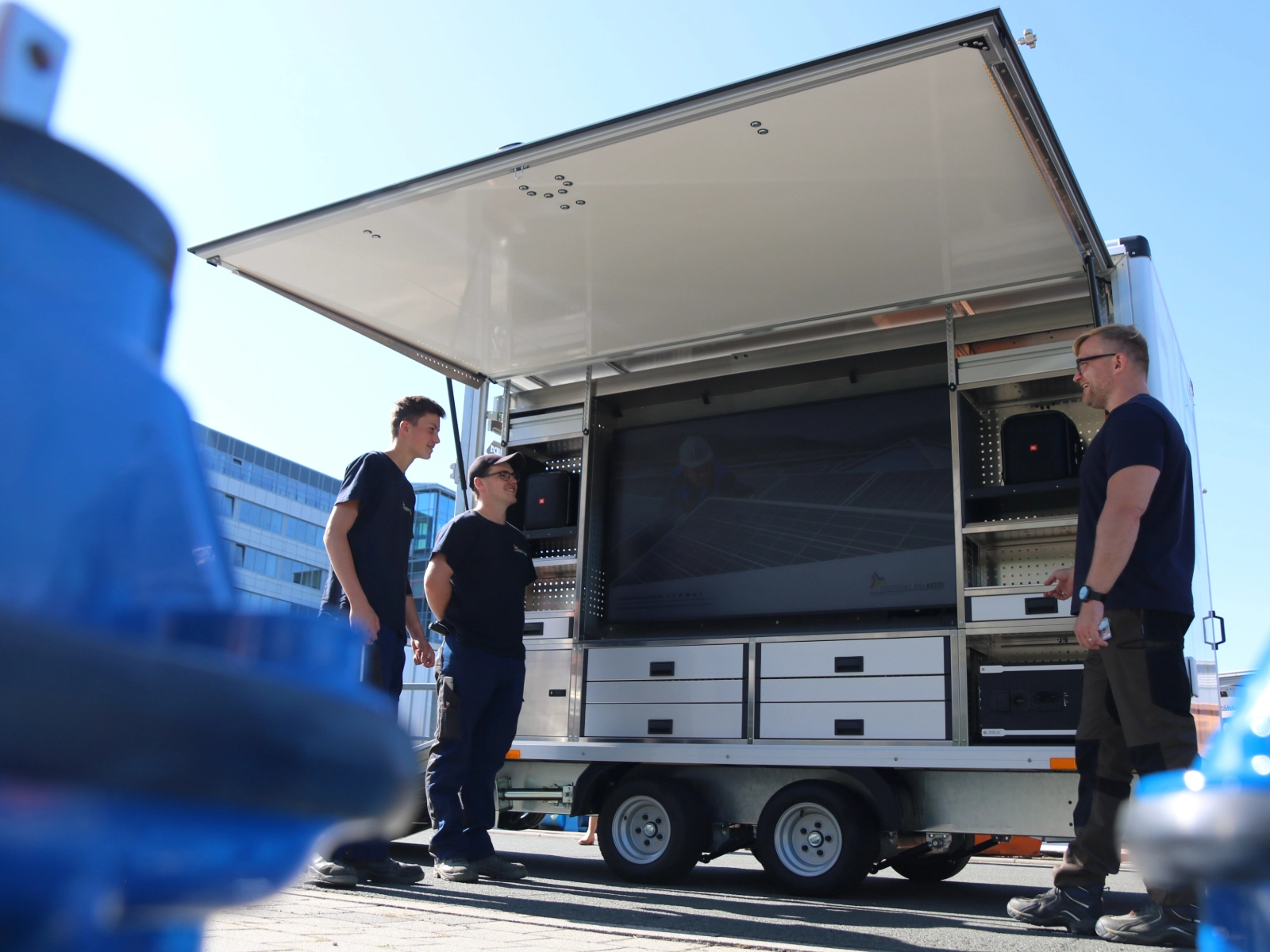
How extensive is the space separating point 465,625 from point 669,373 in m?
2.34

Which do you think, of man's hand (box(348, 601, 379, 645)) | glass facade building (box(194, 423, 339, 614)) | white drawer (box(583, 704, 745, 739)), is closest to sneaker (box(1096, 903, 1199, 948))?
white drawer (box(583, 704, 745, 739))

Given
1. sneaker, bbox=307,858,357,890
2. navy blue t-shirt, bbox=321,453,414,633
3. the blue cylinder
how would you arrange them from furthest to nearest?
navy blue t-shirt, bbox=321,453,414,633, sneaker, bbox=307,858,357,890, the blue cylinder

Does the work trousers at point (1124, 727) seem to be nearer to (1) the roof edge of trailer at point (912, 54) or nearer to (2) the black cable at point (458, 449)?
(1) the roof edge of trailer at point (912, 54)

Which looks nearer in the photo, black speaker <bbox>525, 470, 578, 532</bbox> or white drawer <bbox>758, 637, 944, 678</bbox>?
white drawer <bbox>758, 637, 944, 678</bbox>

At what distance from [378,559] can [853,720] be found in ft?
7.18

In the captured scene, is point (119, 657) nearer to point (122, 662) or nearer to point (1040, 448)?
point (122, 662)

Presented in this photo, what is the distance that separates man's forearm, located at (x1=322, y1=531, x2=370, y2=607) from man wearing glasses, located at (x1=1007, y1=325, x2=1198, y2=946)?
225cm

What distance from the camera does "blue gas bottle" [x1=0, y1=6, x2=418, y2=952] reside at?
0.27 metres

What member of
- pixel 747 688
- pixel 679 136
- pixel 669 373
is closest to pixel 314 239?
pixel 679 136

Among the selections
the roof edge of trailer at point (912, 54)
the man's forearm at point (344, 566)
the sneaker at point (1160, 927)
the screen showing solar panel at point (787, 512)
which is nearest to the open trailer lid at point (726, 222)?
the roof edge of trailer at point (912, 54)

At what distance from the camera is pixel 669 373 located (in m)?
6.19

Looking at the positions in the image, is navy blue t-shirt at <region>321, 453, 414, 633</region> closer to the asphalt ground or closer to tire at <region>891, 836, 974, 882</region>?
the asphalt ground

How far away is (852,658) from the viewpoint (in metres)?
4.71

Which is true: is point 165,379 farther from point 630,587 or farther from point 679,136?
point 630,587
